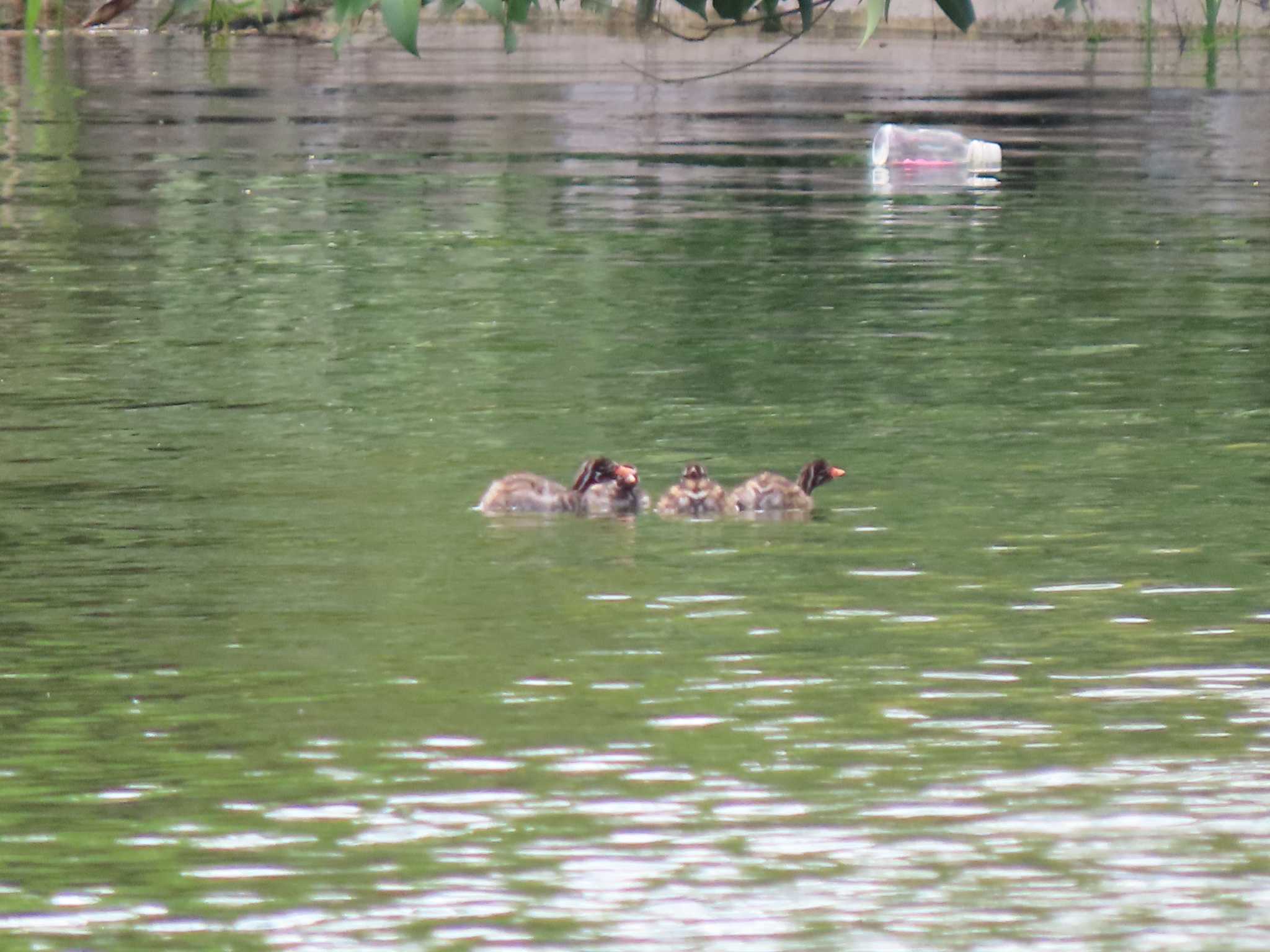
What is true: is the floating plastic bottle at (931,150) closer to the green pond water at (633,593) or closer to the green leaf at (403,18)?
the green pond water at (633,593)

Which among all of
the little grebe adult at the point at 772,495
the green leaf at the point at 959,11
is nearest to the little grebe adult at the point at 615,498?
the little grebe adult at the point at 772,495

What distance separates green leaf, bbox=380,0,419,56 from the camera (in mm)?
5992

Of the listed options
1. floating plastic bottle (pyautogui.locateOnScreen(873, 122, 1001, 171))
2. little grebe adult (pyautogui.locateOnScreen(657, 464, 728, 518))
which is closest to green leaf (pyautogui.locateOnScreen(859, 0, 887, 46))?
little grebe adult (pyautogui.locateOnScreen(657, 464, 728, 518))

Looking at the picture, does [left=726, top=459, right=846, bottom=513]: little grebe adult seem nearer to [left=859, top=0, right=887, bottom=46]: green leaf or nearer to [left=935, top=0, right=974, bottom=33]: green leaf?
[left=935, top=0, right=974, bottom=33]: green leaf

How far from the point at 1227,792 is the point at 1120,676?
46.0 inches

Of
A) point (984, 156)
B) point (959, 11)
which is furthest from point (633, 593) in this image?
point (984, 156)

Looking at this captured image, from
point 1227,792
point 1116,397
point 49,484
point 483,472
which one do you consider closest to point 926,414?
point 1116,397

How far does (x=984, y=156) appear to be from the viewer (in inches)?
1125

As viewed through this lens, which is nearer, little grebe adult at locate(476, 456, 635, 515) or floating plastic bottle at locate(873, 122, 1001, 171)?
little grebe adult at locate(476, 456, 635, 515)

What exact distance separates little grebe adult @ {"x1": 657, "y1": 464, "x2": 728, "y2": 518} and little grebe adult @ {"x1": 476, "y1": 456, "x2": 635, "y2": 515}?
0.60ft

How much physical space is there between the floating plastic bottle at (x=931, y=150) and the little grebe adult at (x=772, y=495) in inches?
694

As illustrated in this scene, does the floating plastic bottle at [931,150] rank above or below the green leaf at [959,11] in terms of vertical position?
below

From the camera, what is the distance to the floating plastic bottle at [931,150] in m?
28.5

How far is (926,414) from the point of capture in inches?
510
